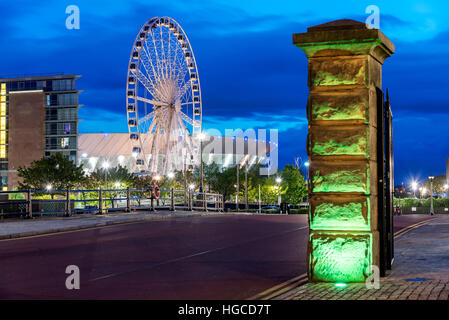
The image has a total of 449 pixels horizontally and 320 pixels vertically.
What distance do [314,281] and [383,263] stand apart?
3.81 feet

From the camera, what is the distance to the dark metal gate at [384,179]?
995 cm

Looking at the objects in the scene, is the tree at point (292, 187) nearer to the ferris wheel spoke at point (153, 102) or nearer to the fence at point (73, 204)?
the fence at point (73, 204)

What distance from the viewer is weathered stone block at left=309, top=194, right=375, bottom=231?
9.49 meters

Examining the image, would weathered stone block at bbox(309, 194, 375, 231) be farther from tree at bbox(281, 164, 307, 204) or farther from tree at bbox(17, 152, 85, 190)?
tree at bbox(281, 164, 307, 204)

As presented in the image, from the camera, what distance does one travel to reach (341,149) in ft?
31.3

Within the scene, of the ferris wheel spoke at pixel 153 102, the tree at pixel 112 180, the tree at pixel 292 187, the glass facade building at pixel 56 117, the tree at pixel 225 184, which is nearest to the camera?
the ferris wheel spoke at pixel 153 102

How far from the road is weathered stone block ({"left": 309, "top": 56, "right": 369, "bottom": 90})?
3.10 m

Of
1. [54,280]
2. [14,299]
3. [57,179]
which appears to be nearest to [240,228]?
[54,280]

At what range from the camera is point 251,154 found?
15975 centimetres

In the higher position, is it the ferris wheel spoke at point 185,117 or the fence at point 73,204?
the ferris wheel spoke at point 185,117

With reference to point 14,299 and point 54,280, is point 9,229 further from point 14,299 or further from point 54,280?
point 14,299

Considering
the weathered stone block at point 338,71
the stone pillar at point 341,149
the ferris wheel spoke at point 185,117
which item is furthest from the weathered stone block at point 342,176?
the ferris wheel spoke at point 185,117

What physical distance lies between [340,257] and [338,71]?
2718mm
